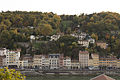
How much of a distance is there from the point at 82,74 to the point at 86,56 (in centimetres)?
413

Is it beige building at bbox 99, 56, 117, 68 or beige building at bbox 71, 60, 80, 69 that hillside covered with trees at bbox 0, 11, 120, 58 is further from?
beige building at bbox 99, 56, 117, 68

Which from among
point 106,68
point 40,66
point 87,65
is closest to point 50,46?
point 40,66

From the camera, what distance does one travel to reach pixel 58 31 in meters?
40.0

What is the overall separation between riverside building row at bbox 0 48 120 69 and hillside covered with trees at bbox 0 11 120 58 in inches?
65.5

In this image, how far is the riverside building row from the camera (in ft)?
102

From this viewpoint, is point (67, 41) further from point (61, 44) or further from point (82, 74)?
point (82, 74)

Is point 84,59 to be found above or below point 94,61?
above

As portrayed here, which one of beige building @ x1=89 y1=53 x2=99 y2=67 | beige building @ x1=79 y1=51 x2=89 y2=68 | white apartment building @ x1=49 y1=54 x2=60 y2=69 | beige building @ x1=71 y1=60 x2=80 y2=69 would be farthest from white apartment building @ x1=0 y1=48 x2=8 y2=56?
beige building @ x1=89 y1=53 x2=99 y2=67

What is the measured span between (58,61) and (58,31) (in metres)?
9.82

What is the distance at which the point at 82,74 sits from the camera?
27234 mm

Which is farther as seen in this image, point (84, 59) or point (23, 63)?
point (23, 63)

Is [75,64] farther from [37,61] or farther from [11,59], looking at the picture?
[11,59]

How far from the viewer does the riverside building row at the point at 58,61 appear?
102 ft

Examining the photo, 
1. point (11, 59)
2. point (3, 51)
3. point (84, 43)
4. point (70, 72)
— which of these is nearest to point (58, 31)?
point (84, 43)
